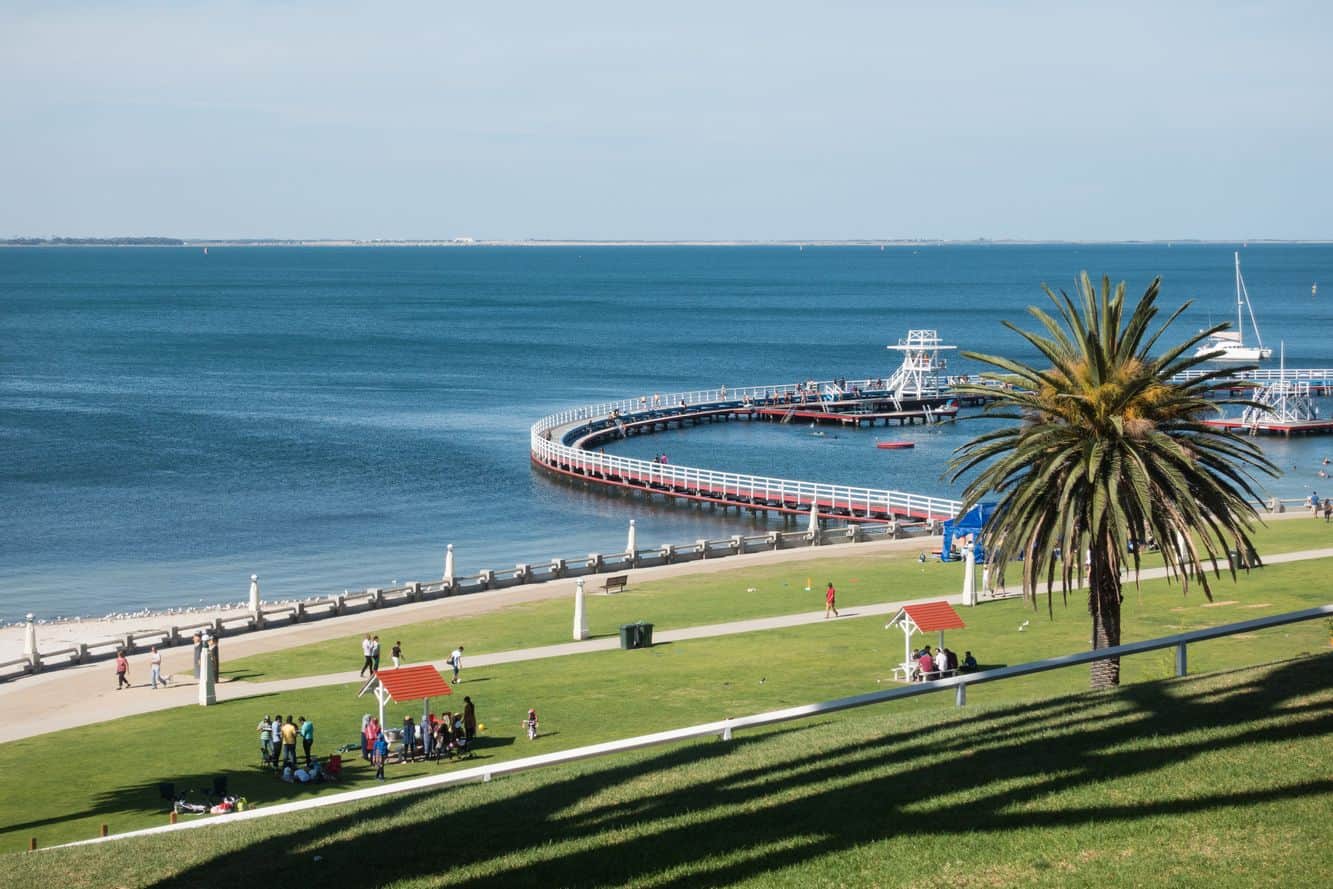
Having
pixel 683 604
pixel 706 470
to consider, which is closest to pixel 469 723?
pixel 683 604

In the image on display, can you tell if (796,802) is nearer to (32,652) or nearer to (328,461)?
(32,652)

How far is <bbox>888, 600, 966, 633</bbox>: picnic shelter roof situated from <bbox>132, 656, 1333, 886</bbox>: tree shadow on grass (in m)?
16.1

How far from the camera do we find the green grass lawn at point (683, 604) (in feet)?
120

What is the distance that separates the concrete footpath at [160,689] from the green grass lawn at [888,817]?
1979 centimetres

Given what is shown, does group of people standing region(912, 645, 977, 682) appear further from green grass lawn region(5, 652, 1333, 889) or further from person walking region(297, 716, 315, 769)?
green grass lawn region(5, 652, 1333, 889)

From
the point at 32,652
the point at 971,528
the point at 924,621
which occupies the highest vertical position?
the point at 971,528

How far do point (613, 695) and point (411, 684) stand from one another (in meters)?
4.89

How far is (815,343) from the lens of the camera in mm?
184750

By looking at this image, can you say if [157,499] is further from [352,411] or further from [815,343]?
[815,343]

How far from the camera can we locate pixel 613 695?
1195 inches

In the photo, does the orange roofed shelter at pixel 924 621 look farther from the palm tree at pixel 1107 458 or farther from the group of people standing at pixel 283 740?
the group of people standing at pixel 283 740

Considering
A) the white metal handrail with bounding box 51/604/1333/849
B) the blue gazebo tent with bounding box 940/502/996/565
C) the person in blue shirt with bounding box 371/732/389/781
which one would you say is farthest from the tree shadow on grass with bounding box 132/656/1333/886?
the blue gazebo tent with bounding box 940/502/996/565

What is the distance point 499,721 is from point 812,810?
1831cm

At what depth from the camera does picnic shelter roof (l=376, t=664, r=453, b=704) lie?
2677 centimetres
